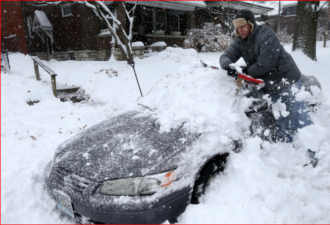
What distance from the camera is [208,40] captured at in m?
15.3

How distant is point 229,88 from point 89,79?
24.1ft

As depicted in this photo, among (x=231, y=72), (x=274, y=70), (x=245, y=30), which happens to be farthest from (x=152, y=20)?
(x=231, y=72)

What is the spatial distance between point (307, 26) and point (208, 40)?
752 centimetres

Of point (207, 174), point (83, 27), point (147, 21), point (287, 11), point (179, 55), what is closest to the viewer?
point (207, 174)

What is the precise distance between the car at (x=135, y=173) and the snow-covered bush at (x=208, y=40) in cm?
1372

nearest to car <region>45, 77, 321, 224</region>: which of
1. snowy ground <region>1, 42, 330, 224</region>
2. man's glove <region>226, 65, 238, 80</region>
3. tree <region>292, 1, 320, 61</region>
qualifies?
snowy ground <region>1, 42, 330, 224</region>

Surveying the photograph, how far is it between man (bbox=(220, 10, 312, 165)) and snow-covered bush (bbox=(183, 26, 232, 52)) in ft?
40.6

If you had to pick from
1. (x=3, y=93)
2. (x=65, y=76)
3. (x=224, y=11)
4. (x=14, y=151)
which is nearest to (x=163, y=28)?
(x=224, y=11)

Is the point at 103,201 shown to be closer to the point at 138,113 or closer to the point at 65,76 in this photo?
the point at 138,113

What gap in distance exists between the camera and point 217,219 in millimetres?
2031

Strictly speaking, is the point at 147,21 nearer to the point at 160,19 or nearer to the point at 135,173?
the point at 160,19

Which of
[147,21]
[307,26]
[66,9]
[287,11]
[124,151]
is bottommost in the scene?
[124,151]

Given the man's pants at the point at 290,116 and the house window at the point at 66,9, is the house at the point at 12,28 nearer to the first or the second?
the house window at the point at 66,9

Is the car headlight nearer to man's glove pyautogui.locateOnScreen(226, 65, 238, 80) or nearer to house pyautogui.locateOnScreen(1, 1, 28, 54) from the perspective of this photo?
man's glove pyautogui.locateOnScreen(226, 65, 238, 80)
